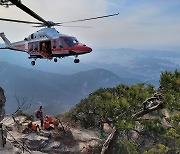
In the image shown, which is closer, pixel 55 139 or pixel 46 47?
pixel 46 47

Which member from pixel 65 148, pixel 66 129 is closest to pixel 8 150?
pixel 65 148

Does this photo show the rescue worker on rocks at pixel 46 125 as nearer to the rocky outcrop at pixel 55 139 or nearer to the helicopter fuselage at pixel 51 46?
the rocky outcrop at pixel 55 139

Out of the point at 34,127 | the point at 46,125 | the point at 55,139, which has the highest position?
the point at 46,125

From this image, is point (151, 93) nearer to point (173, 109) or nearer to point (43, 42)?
point (173, 109)

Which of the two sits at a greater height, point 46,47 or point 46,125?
point 46,47

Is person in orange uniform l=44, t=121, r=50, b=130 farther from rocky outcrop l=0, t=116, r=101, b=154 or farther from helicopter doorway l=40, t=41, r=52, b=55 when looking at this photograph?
helicopter doorway l=40, t=41, r=52, b=55

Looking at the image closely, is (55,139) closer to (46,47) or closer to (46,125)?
(46,125)

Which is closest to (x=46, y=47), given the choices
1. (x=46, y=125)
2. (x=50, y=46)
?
(x=50, y=46)

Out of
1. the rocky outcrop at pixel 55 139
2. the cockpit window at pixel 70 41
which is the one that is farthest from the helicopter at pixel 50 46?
the rocky outcrop at pixel 55 139

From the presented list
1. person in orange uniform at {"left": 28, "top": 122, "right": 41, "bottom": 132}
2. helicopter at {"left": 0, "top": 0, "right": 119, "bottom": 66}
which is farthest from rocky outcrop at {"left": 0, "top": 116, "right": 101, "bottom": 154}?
helicopter at {"left": 0, "top": 0, "right": 119, "bottom": 66}

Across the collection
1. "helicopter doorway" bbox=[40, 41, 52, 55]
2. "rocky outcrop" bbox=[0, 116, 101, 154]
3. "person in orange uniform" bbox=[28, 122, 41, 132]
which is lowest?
"rocky outcrop" bbox=[0, 116, 101, 154]

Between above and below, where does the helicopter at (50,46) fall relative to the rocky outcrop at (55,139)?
above

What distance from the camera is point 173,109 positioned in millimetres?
10016

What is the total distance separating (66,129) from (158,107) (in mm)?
16702
